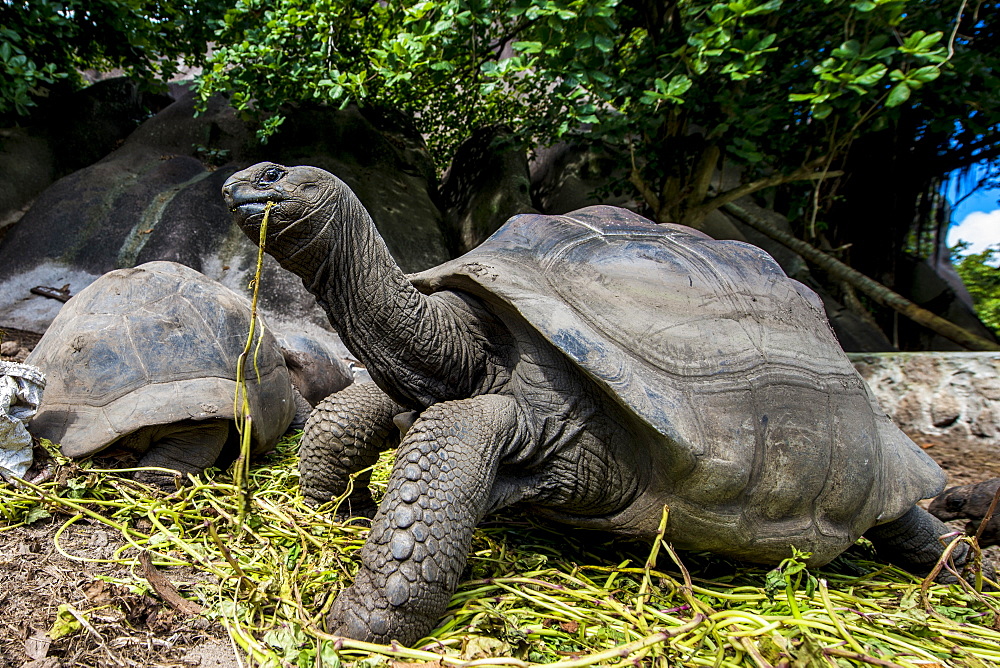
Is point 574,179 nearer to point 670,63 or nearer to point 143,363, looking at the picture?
point 670,63

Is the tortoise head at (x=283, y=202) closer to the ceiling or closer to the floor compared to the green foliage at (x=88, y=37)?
closer to the floor

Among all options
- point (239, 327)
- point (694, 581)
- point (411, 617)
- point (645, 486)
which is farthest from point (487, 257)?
point (239, 327)

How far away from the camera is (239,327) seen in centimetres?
291

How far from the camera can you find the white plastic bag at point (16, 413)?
2.13 metres

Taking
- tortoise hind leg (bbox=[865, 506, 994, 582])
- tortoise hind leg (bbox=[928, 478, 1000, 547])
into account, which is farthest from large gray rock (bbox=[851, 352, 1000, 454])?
tortoise hind leg (bbox=[865, 506, 994, 582])

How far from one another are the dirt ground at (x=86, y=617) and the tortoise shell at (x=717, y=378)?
1260 millimetres

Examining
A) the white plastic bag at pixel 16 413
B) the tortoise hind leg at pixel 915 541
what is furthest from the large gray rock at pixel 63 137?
the tortoise hind leg at pixel 915 541

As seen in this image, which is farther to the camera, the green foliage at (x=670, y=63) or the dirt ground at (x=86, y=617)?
the green foliage at (x=670, y=63)

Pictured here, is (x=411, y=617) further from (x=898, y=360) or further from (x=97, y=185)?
(x=97, y=185)

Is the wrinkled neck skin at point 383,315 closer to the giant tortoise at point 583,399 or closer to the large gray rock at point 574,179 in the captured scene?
the giant tortoise at point 583,399

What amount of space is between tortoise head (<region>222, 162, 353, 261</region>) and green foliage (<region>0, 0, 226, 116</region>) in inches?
183

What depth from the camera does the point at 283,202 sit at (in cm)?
171

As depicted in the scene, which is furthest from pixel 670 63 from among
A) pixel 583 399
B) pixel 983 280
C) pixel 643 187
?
pixel 983 280

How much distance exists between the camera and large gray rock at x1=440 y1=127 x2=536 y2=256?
677 centimetres
